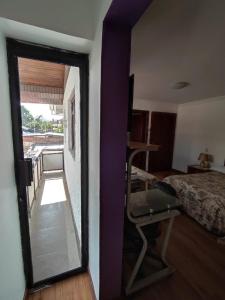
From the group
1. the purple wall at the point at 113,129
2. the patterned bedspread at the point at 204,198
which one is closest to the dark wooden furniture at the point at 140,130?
the patterned bedspread at the point at 204,198

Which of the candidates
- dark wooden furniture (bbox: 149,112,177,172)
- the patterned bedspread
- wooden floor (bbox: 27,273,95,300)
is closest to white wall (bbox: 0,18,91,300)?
wooden floor (bbox: 27,273,95,300)

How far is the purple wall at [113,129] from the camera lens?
34.4 inches

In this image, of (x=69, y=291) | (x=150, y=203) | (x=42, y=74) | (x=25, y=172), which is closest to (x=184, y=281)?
(x=150, y=203)

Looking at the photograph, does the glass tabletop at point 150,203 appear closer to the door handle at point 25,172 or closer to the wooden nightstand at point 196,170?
the door handle at point 25,172

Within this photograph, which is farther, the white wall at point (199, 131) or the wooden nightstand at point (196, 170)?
A: the white wall at point (199, 131)

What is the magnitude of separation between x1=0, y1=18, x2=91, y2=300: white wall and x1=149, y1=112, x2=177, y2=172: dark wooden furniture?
3.89 metres

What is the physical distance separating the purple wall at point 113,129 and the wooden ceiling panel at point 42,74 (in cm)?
135

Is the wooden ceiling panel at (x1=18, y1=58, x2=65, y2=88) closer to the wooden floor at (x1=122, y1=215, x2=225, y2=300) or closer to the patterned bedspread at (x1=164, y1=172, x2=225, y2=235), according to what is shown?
the wooden floor at (x1=122, y1=215, x2=225, y2=300)

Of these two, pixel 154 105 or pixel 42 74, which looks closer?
pixel 42 74

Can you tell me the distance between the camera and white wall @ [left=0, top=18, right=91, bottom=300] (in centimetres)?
89

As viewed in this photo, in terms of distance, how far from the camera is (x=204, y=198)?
2.18m

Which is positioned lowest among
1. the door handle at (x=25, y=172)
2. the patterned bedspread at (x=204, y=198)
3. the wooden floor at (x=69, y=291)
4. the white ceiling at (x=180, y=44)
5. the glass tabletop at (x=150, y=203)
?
the wooden floor at (x=69, y=291)

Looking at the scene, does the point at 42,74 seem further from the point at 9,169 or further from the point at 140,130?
the point at 140,130

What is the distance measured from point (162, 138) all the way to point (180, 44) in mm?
3438
